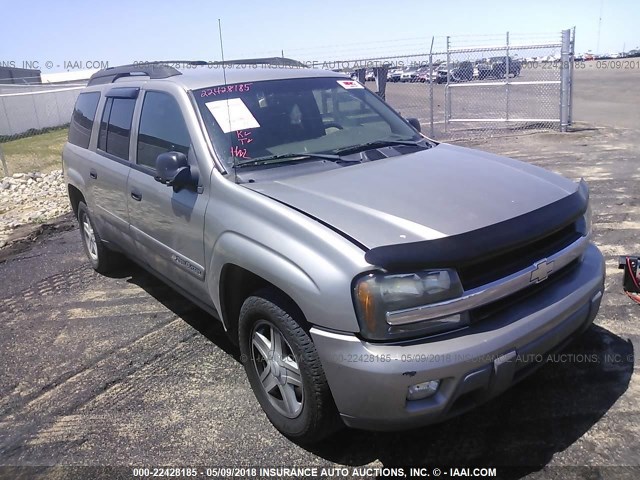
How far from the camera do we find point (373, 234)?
2537mm

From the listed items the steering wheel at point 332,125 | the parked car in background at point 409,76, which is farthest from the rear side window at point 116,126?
the parked car in background at point 409,76

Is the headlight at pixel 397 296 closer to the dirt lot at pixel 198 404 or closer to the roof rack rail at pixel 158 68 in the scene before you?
the dirt lot at pixel 198 404

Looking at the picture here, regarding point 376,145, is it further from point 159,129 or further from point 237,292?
point 159,129

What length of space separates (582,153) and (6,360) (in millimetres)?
9883

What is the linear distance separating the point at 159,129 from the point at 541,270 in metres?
2.74

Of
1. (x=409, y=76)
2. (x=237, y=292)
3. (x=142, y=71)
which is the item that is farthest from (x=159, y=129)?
(x=409, y=76)

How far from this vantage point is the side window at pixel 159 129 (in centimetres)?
371

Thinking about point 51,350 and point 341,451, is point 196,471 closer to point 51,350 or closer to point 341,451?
point 341,451

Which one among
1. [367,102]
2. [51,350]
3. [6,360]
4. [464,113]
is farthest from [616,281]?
[464,113]

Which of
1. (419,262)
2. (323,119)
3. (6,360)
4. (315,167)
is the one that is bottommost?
(6,360)

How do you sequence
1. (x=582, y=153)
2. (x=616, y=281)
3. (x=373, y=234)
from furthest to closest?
(x=582, y=153), (x=616, y=281), (x=373, y=234)

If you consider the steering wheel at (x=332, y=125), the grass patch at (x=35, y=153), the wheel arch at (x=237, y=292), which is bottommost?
the grass patch at (x=35, y=153)

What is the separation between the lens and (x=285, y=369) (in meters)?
2.91

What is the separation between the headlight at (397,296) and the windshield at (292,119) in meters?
1.44
